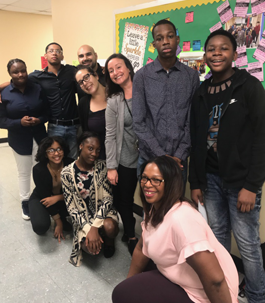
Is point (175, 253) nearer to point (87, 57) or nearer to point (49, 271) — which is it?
point (49, 271)

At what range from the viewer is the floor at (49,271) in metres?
1.64

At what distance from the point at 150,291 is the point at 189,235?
38 cm

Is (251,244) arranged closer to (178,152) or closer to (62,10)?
(178,152)

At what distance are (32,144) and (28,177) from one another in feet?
1.25

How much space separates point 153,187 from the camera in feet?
3.64

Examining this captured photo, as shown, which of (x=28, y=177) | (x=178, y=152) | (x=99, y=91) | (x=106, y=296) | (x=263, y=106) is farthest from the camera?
(x=28, y=177)

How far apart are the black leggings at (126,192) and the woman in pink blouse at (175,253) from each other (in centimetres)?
58

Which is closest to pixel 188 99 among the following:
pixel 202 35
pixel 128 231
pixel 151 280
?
pixel 202 35

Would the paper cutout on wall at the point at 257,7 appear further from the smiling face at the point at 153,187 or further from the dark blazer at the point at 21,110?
the dark blazer at the point at 21,110

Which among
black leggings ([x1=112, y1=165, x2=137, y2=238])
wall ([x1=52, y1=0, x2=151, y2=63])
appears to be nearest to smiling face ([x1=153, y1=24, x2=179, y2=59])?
black leggings ([x1=112, y1=165, x2=137, y2=238])

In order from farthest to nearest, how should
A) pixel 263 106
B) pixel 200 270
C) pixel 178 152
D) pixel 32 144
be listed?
pixel 32 144, pixel 178 152, pixel 263 106, pixel 200 270

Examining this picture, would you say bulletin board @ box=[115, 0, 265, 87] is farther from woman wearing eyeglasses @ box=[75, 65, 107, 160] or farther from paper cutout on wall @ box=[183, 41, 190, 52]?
woman wearing eyeglasses @ box=[75, 65, 107, 160]

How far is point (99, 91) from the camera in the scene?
1962 millimetres

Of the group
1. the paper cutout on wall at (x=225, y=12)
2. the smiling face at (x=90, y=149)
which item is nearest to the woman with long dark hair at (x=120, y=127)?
the smiling face at (x=90, y=149)
